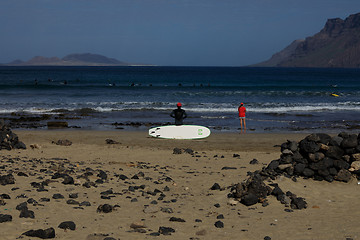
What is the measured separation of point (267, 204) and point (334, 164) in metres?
2.92

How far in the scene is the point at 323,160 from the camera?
11.3 metres

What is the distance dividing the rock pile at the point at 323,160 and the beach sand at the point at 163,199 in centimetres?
28

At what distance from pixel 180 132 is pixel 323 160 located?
10.8m

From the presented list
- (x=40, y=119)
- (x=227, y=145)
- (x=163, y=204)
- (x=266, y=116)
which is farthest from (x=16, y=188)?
(x=266, y=116)

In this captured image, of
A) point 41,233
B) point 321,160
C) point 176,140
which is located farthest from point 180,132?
point 41,233

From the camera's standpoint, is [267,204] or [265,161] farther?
[265,161]

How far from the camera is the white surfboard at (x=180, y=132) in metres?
21.2

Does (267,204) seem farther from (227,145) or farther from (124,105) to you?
(124,105)

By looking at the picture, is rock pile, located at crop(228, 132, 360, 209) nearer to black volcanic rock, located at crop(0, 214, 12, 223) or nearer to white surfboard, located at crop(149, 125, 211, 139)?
black volcanic rock, located at crop(0, 214, 12, 223)

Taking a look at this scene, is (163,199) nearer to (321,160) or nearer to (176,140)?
(321,160)

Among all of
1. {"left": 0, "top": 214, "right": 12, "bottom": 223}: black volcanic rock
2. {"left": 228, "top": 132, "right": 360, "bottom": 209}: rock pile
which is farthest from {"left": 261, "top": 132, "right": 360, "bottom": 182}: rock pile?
{"left": 0, "top": 214, "right": 12, "bottom": 223}: black volcanic rock

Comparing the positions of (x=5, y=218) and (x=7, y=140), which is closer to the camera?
(x=5, y=218)

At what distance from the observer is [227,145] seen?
19.1 metres

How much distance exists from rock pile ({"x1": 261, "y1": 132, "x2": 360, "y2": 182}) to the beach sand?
277mm
